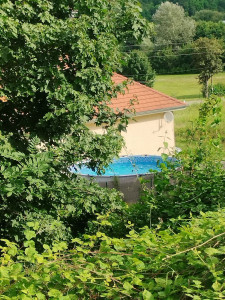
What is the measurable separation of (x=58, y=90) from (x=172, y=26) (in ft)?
233

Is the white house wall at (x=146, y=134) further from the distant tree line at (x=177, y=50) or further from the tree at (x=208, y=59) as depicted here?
the tree at (x=208, y=59)

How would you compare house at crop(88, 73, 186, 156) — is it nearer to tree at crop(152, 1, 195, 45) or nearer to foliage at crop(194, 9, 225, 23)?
tree at crop(152, 1, 195, 45)

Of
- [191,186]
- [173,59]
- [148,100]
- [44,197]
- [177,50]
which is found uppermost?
[177,50]

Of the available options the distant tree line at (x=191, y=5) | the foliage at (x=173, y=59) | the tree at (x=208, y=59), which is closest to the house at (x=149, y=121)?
the tree at (x=208, y=59)

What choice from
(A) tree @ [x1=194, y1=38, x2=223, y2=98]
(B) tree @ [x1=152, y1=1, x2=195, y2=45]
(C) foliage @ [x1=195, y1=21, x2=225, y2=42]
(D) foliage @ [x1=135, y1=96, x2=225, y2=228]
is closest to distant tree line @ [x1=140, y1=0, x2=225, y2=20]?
(B) tree @ [x1=152, y1=1, x2=195, y2=45]

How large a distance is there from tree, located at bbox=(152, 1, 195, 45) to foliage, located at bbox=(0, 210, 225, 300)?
2612 inches

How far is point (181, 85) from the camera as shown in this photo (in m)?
60.5

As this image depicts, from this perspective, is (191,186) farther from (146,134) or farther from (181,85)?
(181,85)

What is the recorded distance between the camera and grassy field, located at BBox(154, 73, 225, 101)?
178 feet

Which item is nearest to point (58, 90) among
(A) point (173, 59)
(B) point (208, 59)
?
(B) point (208, 59)

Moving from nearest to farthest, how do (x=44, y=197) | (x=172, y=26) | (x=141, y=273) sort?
(x=141, y=273)
(x=44, y=197)
(x=172, y=26)

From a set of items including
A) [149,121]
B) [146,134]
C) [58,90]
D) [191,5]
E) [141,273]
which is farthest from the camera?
[191,5]

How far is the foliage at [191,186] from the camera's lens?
5.48 meters

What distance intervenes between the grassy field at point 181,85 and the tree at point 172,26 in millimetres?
6093
